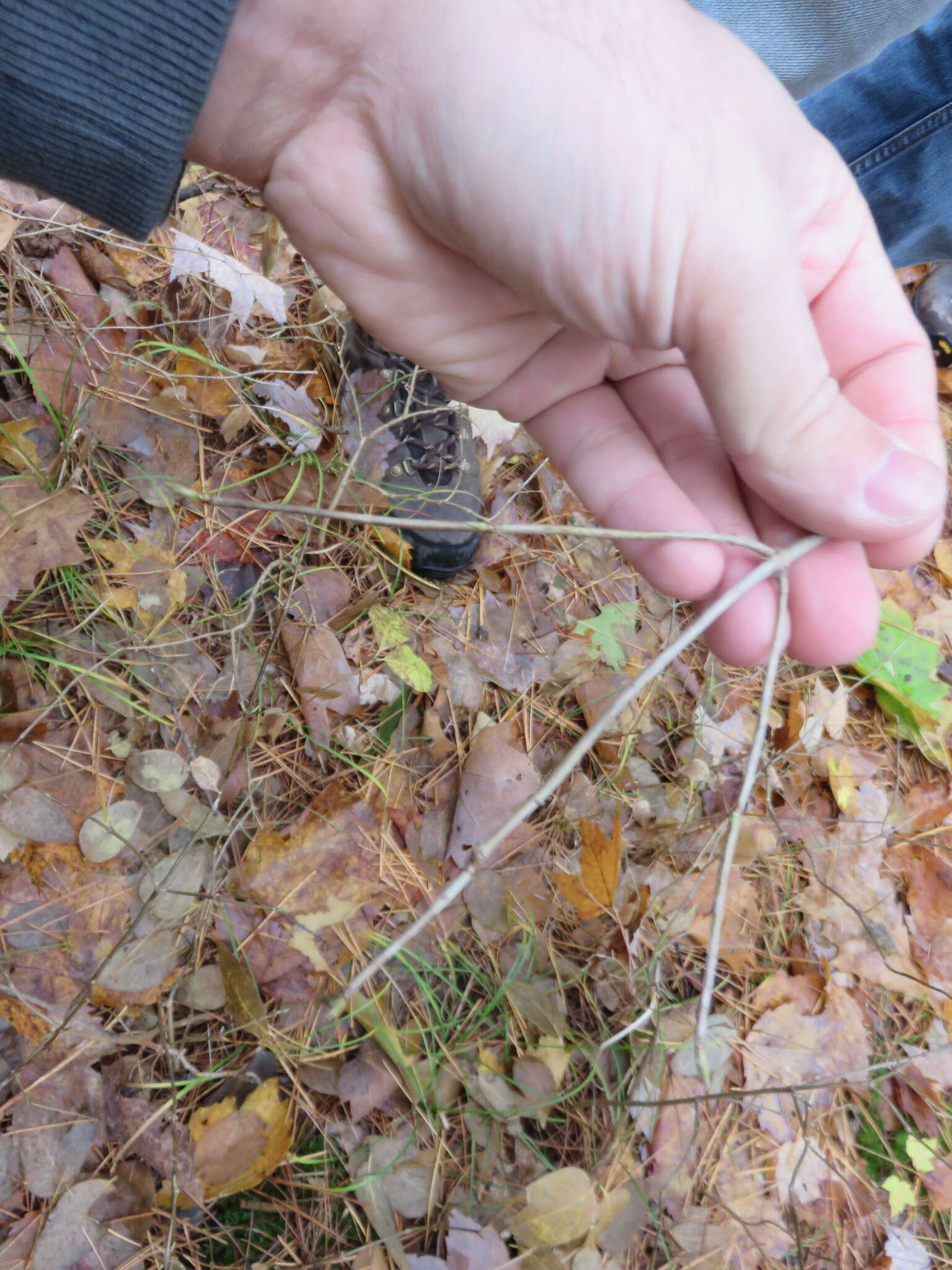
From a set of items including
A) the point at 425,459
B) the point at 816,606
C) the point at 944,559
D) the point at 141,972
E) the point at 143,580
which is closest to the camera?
the point at 816,606

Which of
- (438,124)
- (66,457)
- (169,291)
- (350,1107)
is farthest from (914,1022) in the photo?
(169,291)

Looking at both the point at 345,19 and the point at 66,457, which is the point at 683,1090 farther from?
the point at 345,19

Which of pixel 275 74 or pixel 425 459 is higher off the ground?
pixel 275 74

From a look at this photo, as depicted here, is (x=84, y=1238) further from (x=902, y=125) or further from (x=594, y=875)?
(x=902, y=125)

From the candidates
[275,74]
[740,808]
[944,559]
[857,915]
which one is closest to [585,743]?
[740,808]

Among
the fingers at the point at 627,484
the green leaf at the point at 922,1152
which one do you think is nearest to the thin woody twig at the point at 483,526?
the fingers at the point at 627,484

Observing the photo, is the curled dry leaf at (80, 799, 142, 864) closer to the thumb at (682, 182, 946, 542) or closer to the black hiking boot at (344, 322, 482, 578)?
the black hiking boot at (344, 322, 482, 578)
